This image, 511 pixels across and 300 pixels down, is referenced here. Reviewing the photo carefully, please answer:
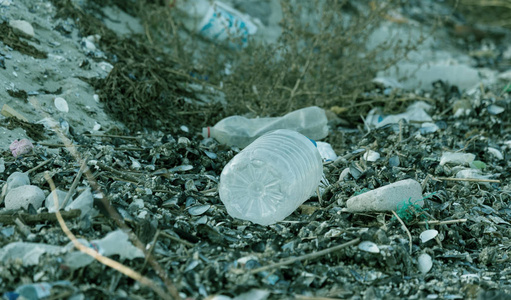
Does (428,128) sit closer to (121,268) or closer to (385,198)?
(385,198)

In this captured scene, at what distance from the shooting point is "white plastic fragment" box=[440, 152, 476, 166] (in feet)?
9.56

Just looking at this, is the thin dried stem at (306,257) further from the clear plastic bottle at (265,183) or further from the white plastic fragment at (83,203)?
Result: the white plastic fragment at (83,203)

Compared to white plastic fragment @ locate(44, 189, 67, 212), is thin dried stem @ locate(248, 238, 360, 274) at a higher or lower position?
higher

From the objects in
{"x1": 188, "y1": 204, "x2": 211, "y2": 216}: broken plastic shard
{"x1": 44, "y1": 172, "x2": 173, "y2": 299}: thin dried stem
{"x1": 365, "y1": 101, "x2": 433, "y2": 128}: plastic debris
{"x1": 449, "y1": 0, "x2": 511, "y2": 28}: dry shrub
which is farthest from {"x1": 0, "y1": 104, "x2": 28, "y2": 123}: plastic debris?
{"x1": 449, "y1": 0, "x2": 511, "y2": 28}: dry shrub

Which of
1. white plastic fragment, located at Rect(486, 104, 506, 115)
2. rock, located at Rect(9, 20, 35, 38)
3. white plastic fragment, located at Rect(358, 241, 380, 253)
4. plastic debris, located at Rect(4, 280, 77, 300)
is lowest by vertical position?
plastic debris, located at Rect(4, 280, 77, 300)

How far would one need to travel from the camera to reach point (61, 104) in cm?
298

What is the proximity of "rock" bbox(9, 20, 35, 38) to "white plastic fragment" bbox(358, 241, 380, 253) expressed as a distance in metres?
2.61

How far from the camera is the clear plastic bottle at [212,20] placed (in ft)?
14.9

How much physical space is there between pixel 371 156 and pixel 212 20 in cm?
240

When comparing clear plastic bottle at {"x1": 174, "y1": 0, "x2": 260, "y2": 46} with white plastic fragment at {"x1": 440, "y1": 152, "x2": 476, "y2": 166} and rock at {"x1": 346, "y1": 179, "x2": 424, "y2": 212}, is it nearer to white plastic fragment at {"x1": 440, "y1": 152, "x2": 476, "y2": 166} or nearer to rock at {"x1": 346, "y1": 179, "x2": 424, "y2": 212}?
white plastic fragment at {"x1": 440, "y1": 152, "x2": 476, "y2": 166}

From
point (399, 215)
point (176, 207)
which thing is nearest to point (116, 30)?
point (176, 207)

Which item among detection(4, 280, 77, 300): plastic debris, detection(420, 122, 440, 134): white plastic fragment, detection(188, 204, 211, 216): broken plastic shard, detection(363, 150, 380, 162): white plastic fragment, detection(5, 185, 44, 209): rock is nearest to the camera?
detection(4, 280, 77, 300): plastic debris

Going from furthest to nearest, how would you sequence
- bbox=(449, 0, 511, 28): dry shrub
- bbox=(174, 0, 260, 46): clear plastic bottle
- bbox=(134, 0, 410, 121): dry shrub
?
bbox=(449, 0, 511, 28): dry shrub < bbox=(174, 0, 260, 46): clear plastic bottle < bbox=(134, 0, 410, 121): dry shrub

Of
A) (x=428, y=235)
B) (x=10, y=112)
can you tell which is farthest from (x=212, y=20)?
(x=428, y=235)
